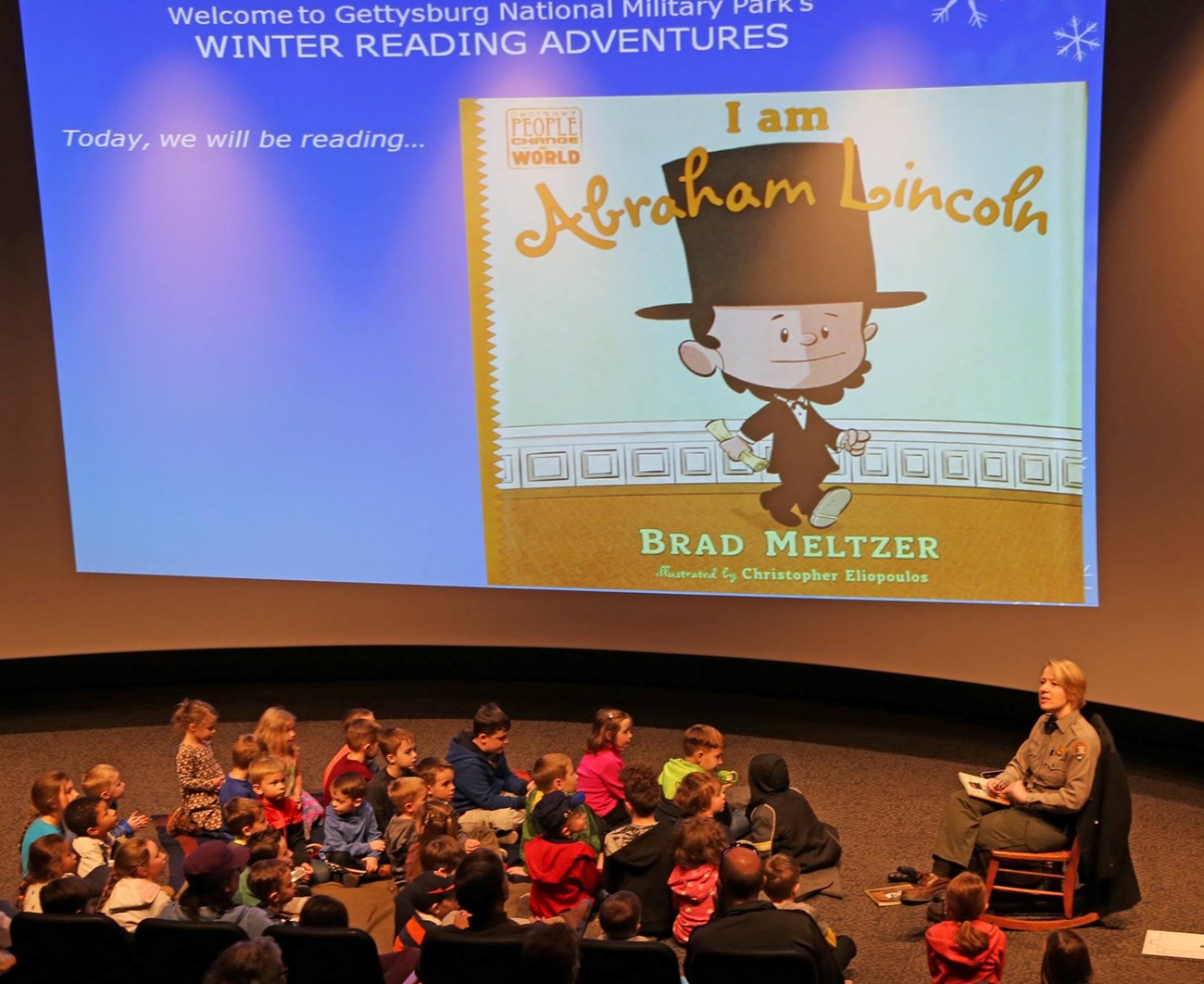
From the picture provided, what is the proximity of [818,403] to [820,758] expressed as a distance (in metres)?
1.66

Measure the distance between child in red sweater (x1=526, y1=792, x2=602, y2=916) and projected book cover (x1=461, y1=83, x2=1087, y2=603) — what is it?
6.64 feet

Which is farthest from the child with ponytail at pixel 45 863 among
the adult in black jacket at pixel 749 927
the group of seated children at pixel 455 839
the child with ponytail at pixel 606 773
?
the adult in black jacket at pixel 749 927

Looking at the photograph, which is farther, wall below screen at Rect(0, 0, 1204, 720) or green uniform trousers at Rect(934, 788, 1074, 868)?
wall below screen at Rect(0, 0, 1204, 720)

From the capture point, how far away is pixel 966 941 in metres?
3.80

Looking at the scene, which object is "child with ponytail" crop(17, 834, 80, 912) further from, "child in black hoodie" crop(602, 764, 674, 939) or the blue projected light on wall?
the blue projected light on wall

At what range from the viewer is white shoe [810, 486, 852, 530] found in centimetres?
613

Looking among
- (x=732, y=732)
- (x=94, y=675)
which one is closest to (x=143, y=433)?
(x=94, y=675)

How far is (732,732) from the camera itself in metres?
6.79

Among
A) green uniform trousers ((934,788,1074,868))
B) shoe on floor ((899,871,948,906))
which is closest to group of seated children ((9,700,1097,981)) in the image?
shoe on floor ((899,871,948,906))

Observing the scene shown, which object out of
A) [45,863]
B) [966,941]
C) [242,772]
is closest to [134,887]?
[45,863]

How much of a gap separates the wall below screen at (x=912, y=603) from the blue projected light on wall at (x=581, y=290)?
211 mm

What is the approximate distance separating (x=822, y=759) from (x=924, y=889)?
1.51 metres

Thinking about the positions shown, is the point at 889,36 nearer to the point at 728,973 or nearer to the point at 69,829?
the point at 728,973

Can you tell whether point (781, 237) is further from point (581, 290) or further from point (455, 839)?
point (455, 839)
